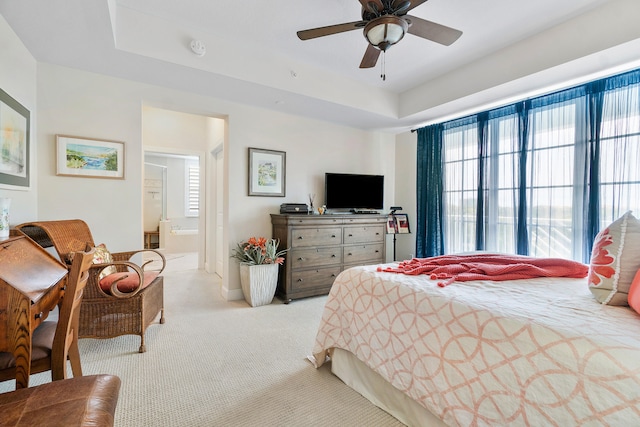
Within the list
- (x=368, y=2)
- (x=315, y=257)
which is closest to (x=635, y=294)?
A: (x=368, y=2)

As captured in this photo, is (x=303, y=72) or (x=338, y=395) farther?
(x=303, y=72)

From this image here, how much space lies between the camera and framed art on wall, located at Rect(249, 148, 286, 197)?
3.76 metres

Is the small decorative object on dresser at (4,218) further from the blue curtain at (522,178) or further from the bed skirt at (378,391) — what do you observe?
the blue curtain at (522,178)

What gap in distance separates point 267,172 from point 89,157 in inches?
74.7

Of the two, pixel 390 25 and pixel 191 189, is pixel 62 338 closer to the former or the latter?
pixel 390 25

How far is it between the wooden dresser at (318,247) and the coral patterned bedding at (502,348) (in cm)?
177

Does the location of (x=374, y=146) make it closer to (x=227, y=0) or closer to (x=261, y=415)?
(x=227, y=0)

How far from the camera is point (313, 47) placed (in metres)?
2.99

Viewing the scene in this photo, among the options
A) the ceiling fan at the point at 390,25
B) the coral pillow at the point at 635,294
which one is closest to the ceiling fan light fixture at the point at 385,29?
the ceiling fan at the point at 390,25

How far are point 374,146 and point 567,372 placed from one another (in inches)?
166

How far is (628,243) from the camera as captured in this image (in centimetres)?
142

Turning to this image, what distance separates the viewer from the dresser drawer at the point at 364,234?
13.0ft

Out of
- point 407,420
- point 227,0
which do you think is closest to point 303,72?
point 227,0

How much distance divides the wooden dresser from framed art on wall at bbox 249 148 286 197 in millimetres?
379
